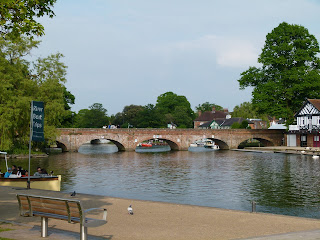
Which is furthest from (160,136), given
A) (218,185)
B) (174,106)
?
(174,106)

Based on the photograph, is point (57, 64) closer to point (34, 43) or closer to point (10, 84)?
point (34, 43)

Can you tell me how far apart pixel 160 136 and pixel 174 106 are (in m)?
73.2

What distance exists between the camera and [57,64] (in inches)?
2025

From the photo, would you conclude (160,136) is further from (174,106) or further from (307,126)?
(174,106)

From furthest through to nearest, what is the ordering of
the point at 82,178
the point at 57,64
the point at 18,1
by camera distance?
the point at 57,64 → the point at 82,178 → the point at 18,1

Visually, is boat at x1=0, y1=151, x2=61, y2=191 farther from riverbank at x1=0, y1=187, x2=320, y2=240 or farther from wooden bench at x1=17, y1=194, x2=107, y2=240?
wooden bench at x1=17, y1=194, x2=107, y2=240

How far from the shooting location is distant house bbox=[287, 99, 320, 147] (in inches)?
2410

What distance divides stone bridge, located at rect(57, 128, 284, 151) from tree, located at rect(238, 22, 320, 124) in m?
8.63

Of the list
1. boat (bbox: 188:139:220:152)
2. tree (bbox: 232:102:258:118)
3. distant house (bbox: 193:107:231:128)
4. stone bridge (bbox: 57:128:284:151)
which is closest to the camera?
stone bridge (bbox: 57:128:284:151)

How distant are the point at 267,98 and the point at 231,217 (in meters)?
50.5

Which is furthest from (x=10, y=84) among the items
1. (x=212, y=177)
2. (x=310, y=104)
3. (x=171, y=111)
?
(x=171, y=111)

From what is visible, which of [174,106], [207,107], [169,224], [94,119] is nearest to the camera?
[169,224]

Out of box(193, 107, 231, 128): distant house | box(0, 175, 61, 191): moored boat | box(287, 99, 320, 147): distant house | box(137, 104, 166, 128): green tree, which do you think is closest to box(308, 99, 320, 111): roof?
box(287, 99, 320, 147): distant house

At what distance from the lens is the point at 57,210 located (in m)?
9.55
